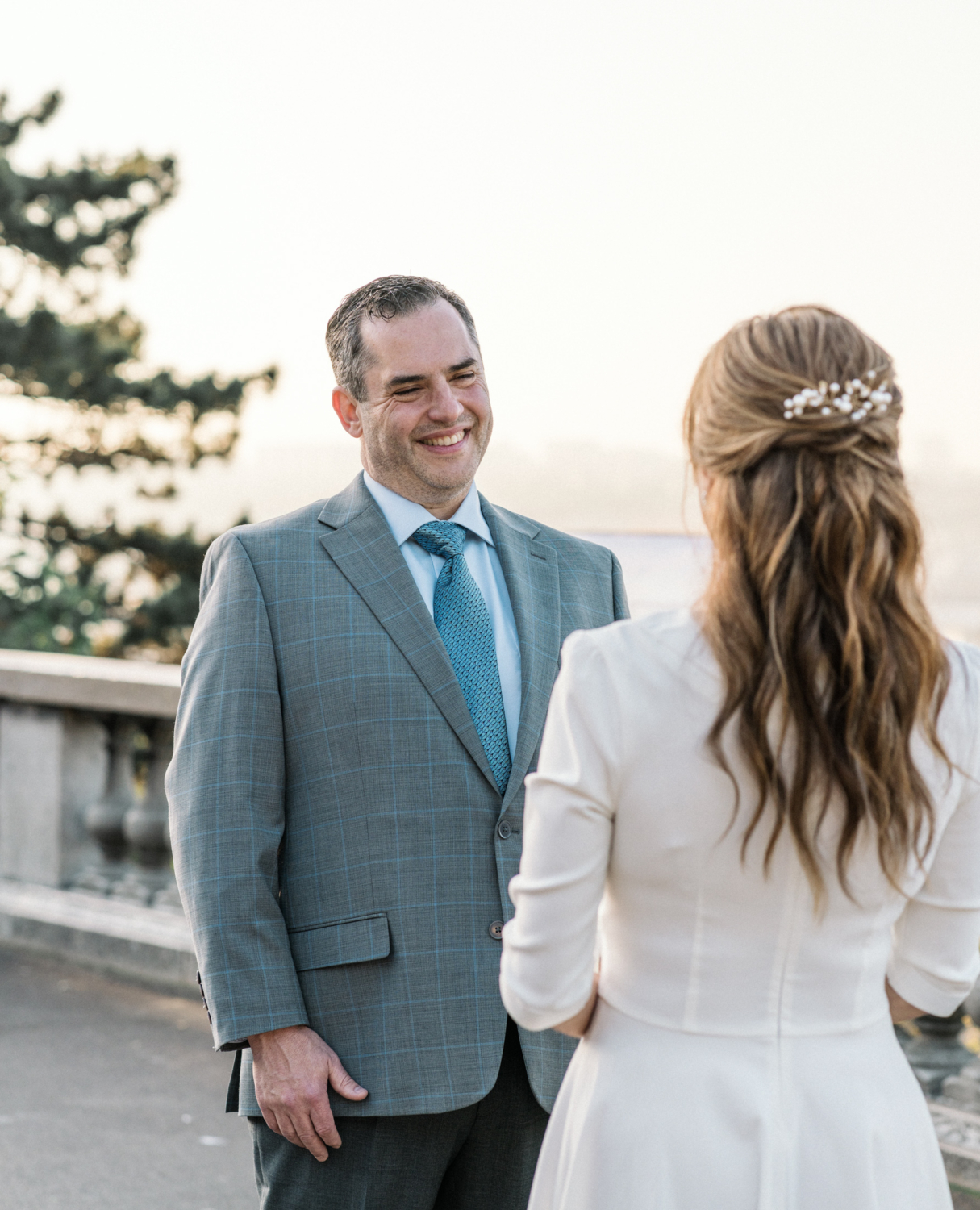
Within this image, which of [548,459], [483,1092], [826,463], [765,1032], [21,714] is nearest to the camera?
[826,463]

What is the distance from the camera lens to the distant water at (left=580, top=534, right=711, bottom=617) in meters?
2.54

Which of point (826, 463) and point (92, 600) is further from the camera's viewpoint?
point (92, 600)

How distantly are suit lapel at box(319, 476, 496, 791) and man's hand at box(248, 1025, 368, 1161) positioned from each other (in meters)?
0.49

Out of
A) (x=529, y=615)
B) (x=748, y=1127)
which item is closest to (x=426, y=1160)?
(x=748, y=1127)

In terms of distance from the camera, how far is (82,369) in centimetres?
1513

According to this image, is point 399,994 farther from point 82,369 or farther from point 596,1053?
point 82,369

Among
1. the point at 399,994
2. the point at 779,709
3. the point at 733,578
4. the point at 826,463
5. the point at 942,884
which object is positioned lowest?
the point at 399,994

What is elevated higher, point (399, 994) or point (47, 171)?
point (47, 171)

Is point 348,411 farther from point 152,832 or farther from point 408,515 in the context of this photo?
point 152,832

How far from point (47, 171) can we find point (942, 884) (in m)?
15.7

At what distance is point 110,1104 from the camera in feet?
13.2

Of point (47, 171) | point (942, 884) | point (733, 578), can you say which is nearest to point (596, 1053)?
point (942, 884)

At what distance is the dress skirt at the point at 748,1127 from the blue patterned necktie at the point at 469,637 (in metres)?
0.68

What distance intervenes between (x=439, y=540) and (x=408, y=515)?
70 millimetres
